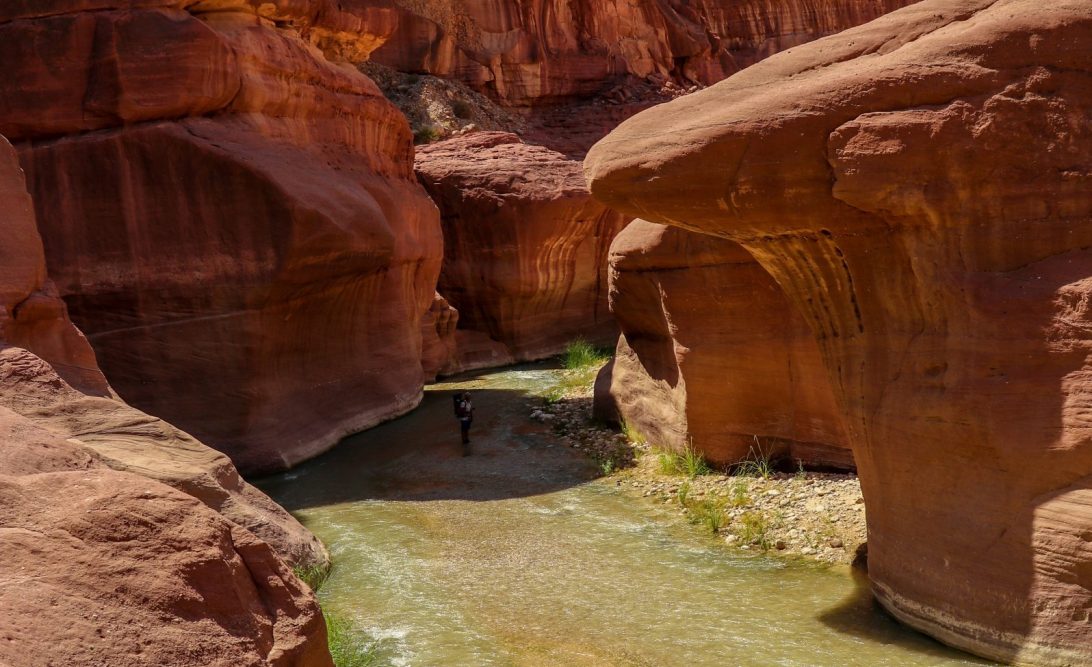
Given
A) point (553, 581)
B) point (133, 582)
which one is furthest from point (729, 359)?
point (133, 582)

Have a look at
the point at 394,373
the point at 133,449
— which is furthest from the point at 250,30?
the point at 133,449

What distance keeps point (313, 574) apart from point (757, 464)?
4145mm

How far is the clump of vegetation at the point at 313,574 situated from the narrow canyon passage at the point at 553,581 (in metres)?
0.08

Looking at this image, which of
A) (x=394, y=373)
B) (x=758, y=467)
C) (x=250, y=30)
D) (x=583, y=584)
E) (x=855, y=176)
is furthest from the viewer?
(x=394, y=373)

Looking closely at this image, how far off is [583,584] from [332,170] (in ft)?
23.6

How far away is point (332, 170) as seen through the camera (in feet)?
41.5

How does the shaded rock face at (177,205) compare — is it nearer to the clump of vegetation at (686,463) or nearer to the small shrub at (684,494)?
the clump of vegetation at (686,463)

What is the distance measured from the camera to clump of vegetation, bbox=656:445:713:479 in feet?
31.9

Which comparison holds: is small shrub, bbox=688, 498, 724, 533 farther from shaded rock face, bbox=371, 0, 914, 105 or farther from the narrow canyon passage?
shaded rock face, bbox=371, 0, 914, 105

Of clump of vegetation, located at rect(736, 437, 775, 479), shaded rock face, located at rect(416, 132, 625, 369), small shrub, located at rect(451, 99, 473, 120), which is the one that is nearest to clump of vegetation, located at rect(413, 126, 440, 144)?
small shrub, located at rect(451, 99, 473, 120)

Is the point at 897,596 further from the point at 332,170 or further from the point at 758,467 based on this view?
the point at 332,170

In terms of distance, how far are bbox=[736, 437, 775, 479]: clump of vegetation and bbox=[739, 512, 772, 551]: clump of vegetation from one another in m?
0.96

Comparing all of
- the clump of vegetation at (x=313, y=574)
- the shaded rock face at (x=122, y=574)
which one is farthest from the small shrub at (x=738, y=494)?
the shaded rock face at (x=122, y=574)

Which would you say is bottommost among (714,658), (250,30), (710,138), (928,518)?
(714,658)
